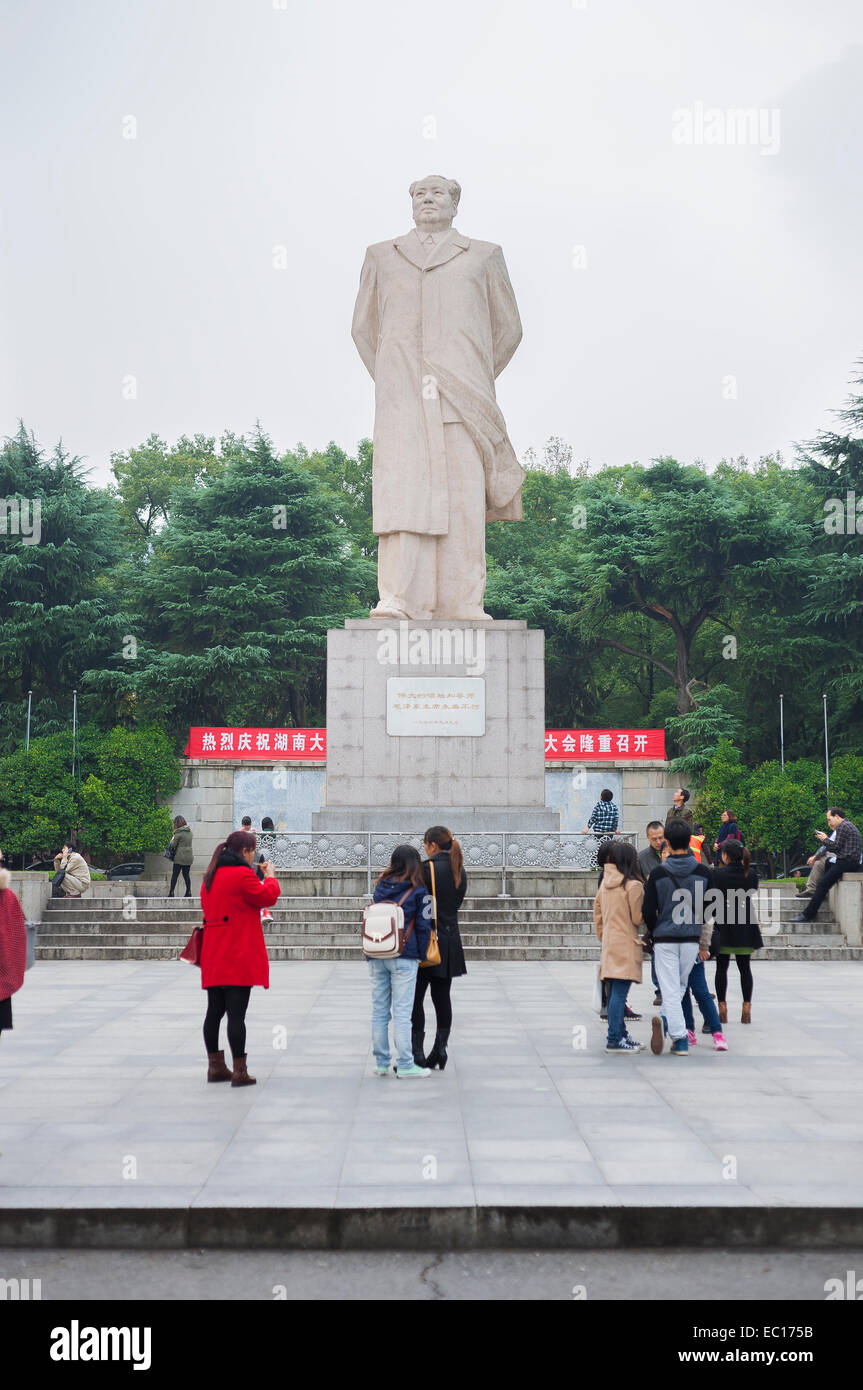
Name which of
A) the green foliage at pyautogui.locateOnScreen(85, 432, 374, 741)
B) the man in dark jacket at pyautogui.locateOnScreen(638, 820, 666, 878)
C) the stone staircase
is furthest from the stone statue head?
the green foliage at pyautogui.locateOnScreen(85, 432, 374, 741)

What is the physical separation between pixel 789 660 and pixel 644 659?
571cm

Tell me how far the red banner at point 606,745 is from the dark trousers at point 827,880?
1239 cm

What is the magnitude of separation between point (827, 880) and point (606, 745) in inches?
502

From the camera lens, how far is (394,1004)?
22.2 feet

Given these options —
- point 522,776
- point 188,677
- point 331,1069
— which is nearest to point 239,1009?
point 331,1069

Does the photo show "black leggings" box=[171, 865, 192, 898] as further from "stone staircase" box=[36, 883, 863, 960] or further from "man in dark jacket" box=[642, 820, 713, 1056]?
"man in dark jacket" box=[642, 820, 713, 1056]

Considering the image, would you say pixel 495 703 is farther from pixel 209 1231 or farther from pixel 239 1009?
pixel 209 1231

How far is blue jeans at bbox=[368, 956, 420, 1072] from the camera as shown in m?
6.69

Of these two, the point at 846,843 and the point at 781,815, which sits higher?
the point at 781,815

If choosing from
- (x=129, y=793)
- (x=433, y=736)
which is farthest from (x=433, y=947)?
(x=129, y=793)

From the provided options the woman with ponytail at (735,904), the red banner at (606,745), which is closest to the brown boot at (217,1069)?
the woman with ponytail at (735,904)

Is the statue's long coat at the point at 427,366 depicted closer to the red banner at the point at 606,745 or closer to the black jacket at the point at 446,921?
the black jacket at the point at 446,921

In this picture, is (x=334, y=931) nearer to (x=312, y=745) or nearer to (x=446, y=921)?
(x=446, y=921)

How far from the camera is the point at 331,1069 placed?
694cm
